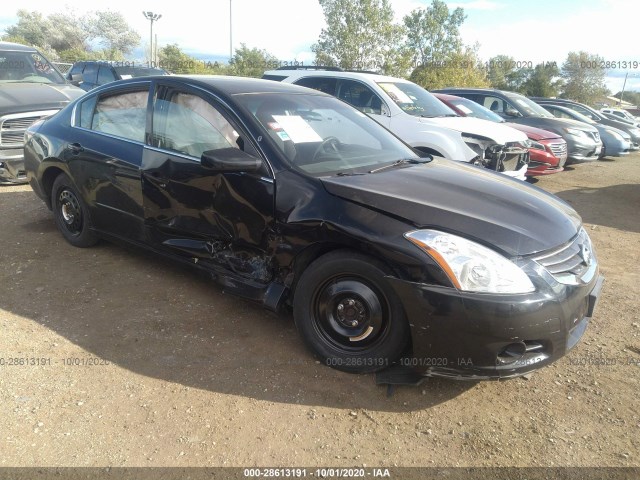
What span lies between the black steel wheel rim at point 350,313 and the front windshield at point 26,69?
762cm

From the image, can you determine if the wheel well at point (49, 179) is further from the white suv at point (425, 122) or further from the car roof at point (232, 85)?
the white suv at point (425, 122)

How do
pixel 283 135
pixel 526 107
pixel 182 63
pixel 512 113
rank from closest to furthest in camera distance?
1. pixel 283 135
2. pixel 512 113
3. pixel 526 107
4. pixel 182 63

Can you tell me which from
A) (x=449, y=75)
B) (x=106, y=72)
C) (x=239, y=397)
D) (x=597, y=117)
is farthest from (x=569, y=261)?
(x=449, y=75)

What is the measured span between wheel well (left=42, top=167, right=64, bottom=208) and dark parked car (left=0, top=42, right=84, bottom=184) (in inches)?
91.8

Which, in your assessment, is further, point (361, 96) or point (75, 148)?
point (361, 96)

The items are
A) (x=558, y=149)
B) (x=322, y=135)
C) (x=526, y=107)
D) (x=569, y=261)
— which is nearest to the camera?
(x=569, y=261)

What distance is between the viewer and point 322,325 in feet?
9.66

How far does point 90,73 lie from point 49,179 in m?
10.2

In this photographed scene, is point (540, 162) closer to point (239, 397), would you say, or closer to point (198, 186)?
point (198, 186)

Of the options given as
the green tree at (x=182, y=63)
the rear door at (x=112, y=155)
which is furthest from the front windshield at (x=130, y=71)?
the green tree at (x=182, y=63)

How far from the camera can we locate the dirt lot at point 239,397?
92.4 inches

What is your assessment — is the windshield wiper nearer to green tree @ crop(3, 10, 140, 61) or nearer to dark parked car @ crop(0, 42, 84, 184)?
dark parked car @ crop(0, 42, 84, 184)

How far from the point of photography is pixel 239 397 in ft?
8.92

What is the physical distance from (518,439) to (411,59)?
35113mm
